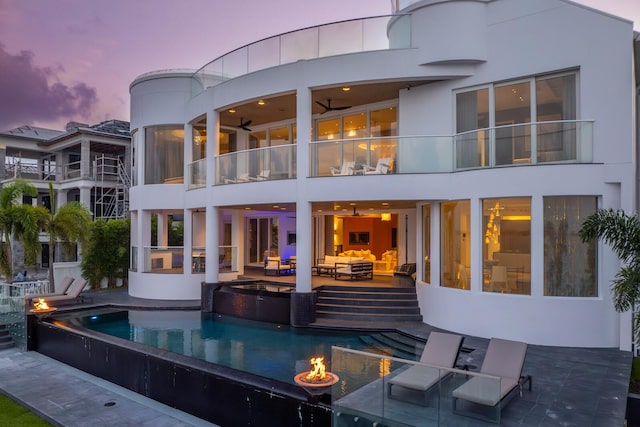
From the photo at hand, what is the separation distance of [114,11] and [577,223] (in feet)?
123

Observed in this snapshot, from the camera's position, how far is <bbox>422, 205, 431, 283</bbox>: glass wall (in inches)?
517

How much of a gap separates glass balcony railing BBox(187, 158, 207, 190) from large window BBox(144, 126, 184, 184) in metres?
1.16

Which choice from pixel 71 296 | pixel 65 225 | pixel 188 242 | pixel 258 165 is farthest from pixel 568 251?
pixel 65 225

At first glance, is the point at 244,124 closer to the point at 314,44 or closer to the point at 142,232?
the point at 142,232

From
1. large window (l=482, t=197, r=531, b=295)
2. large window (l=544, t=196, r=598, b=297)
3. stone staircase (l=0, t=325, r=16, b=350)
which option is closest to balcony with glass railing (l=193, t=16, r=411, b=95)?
large window (l=482, t=197, r=531, b=295)

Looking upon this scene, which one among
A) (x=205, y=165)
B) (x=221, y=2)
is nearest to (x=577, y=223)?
(x=205, y=165)

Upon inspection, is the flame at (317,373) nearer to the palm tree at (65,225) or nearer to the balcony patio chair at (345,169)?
the balcony patio chair at (345,169)

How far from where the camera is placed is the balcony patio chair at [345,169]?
13078 millimetres

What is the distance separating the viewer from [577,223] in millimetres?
10281

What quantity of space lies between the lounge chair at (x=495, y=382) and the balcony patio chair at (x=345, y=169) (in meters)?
6.74

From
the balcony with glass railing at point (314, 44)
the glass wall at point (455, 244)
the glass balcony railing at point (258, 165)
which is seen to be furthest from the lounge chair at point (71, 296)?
the glass wall at point (455, 244)

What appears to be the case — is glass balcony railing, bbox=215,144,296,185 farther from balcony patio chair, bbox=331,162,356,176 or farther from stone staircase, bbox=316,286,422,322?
stone staircase, bbox=316,286,422,322

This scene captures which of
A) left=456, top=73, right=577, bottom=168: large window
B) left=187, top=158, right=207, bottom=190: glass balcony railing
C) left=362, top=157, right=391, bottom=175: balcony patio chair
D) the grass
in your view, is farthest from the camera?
left=187, top=158, right=207, bottom=190: glass balcony railing

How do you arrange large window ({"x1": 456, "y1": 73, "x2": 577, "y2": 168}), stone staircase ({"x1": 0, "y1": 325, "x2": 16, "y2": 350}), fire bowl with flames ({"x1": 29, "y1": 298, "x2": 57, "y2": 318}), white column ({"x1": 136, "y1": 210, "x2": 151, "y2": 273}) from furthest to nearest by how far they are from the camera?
white column ({"x1": 136, "y1": 210, "x2": 151, "y2": 273}) < stone staircase ({"x1": 0, "y1": 325, "x2": 16, "y2": 350}) < fire bowl with flames ({"x1": 29, "y1": 298, "x2": 57, "y2": 318}) < large window ({"x1": 456, "y1": 73, "x2": 577, "y2": 168})
